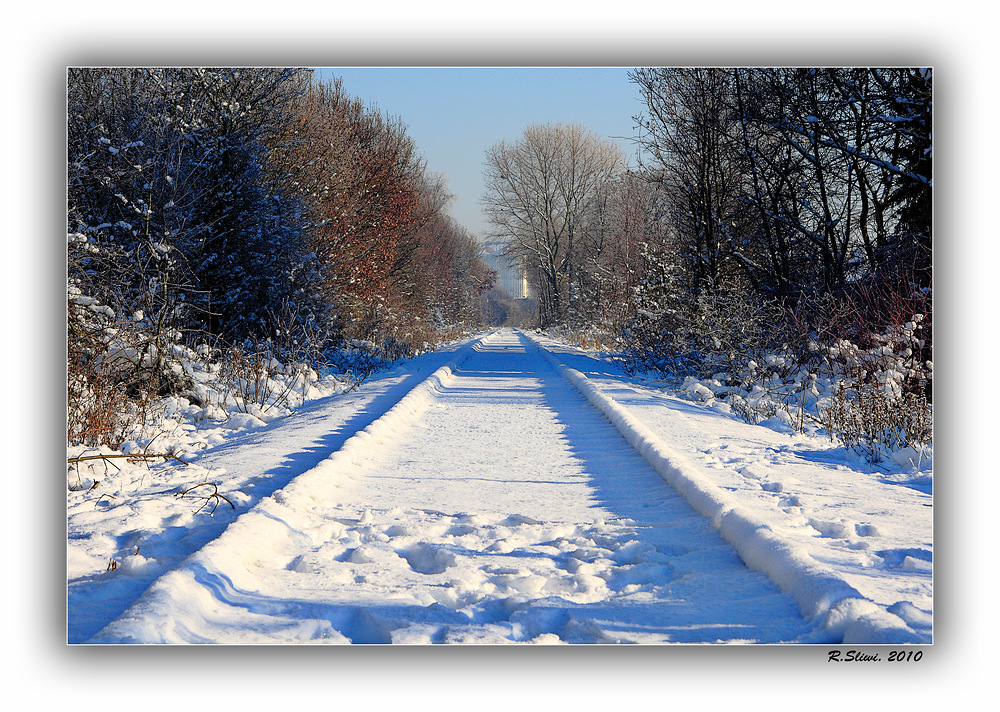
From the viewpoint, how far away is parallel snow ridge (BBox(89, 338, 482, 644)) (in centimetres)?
272

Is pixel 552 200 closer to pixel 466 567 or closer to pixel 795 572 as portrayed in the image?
pixel 466 567

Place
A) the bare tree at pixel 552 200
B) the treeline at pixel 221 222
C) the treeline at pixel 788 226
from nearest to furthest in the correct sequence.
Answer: the treeline at pixel 788 226, the treeline at pixel 221 222, the bare tree at pixel 552 200

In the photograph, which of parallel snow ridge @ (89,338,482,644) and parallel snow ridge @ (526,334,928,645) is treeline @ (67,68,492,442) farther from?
parallel snow ridge @ (526,334,928,645)

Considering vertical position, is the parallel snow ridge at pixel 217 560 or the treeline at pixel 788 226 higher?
the treeline at pixel 788 226

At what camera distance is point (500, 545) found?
3855 millimetres

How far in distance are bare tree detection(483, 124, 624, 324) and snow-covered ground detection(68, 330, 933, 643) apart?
21733 mm

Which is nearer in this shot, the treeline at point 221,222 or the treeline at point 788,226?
the treeline at point 788,226

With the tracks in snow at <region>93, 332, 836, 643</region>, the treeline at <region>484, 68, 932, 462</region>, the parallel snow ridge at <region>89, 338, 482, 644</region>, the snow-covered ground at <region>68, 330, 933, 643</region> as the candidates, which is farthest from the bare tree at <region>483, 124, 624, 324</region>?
the parallel snow ridge at <region>89, 338, 482, 644</region>

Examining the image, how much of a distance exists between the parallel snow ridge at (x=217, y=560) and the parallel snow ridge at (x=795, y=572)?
7.59 feet

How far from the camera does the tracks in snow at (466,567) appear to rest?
113 inches

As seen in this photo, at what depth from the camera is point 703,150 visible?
1518cm

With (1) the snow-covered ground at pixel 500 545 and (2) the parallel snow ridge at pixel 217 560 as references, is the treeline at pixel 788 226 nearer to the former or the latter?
(1) the snow-covered ground at pixel 500 545

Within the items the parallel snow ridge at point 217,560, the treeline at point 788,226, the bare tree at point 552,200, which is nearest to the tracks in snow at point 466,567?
the parallel snow ridge at point 217,560
